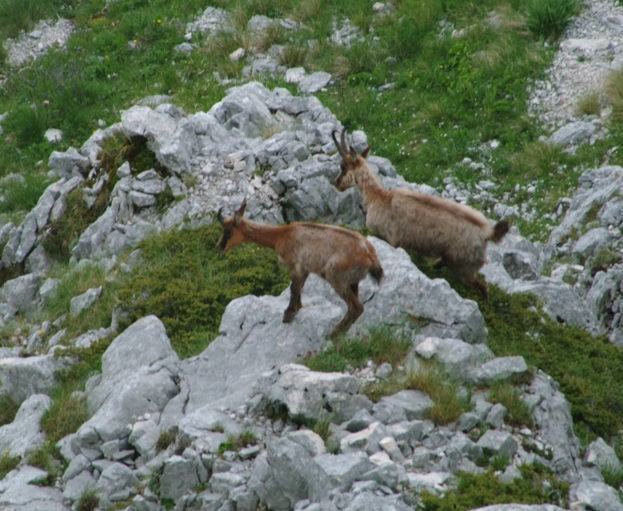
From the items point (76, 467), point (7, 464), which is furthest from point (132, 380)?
point (7, 464)

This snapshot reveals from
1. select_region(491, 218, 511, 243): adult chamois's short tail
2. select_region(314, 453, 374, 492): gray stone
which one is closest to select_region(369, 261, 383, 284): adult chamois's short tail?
select_region(491, 218, 511, 243): adult chamois's short tail

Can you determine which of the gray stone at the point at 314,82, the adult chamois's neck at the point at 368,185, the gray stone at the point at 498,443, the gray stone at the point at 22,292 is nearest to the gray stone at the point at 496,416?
the gray stone at the point at 498,443

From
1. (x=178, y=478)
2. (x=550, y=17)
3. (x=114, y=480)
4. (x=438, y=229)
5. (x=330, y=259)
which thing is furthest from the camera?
(x=550, y=17)

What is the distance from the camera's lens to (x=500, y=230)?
9961 millimetres

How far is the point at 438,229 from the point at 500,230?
2.57ft

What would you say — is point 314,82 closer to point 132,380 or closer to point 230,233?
point 230,233

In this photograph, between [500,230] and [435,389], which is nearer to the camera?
[435,389]

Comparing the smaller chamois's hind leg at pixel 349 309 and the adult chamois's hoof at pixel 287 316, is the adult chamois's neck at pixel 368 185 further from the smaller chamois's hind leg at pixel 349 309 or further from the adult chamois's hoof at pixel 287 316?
the adult chamois's hoof at pixel 287 316

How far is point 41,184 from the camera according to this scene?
15508 mm

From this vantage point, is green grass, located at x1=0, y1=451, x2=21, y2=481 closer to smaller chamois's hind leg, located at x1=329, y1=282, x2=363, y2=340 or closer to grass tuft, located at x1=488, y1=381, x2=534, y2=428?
smaller chamois's hind leg, located at x1=329, y1=282, x2=363, y2=340

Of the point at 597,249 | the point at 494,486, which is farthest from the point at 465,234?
the point at 494,486

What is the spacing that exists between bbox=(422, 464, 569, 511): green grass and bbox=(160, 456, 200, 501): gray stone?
2.06m

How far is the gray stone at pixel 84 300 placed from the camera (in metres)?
11.3

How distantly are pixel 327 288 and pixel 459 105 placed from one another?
7.96 m
